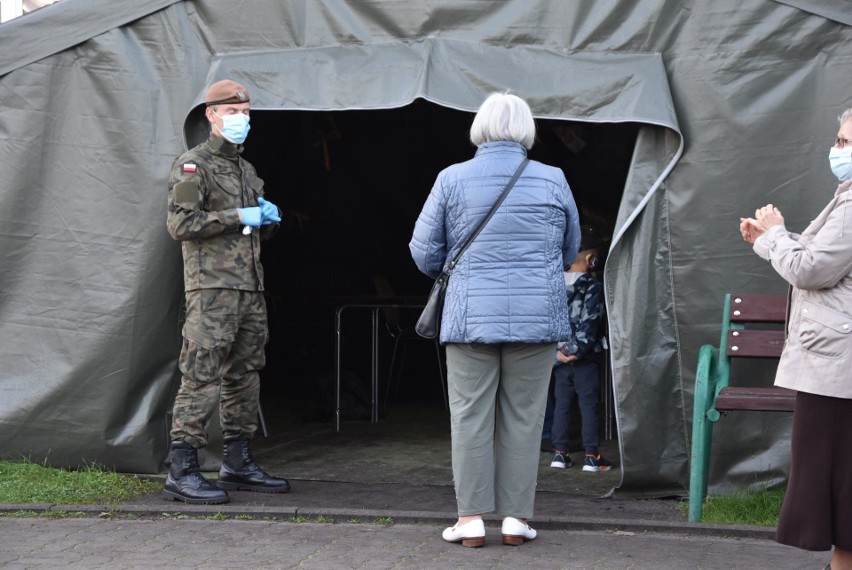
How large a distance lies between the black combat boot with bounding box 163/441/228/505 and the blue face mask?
1.53m

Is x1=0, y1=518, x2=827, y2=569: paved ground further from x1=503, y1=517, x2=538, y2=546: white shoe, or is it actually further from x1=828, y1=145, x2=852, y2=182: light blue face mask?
x1=828, y1=145, x2=852, y2=182: light blue face mask

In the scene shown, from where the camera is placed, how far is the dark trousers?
661cm

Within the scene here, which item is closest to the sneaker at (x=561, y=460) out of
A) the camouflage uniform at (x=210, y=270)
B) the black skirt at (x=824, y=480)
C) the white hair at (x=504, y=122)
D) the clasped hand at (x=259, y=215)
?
the camouflage uniform at (x=210, y=270)

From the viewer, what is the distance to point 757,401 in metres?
4.91

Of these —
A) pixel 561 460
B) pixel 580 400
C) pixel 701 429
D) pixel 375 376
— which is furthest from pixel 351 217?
pixel 701 429

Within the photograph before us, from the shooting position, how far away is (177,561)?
14.6 feet

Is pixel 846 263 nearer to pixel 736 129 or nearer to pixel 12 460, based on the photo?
pixel 736 129

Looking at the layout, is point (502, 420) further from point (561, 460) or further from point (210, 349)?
point (561, 460)

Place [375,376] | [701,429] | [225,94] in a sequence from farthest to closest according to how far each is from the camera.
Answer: [375,376]
[225,94]
[701,429]

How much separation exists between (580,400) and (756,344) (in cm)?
164

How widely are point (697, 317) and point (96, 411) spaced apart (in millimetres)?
3211

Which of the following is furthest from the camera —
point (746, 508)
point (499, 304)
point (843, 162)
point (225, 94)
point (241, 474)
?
point (241, 474)

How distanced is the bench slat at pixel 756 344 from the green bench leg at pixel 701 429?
17 cm

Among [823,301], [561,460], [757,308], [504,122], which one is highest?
[504,122]
